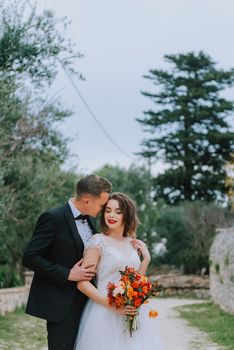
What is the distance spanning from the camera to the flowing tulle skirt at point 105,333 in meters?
5.39

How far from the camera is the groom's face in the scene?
5.30m

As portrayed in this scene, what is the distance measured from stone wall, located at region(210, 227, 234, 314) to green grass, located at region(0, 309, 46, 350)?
16.6 feet

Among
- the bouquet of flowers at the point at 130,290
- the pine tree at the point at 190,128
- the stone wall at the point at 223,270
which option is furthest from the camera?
the pine tree at the point at 190,128

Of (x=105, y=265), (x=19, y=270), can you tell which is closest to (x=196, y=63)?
(x=19, y=270)

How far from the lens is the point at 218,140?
1470 inches

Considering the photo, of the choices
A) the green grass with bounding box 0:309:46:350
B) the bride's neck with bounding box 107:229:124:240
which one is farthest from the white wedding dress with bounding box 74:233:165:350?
the green grass with bounding box 0:309:46:350

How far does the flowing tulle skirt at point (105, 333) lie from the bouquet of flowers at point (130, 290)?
1.06 feet

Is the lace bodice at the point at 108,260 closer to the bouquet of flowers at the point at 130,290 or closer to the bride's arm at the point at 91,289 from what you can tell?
the bride's arm at the point at 91,289

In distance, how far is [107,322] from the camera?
544cm

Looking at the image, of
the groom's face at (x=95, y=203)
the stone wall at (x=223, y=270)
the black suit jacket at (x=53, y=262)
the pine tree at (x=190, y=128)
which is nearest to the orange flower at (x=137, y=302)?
the black suit jacket at (x=53, y=262)

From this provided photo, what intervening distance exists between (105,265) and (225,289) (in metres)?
12.8

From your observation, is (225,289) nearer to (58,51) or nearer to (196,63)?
(58,51)

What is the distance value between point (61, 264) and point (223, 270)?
13.4 m

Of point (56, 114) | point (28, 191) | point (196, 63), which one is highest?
point (196, 63)
